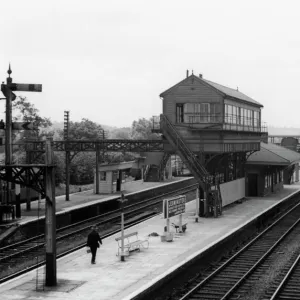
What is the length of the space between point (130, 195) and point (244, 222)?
16362 mm

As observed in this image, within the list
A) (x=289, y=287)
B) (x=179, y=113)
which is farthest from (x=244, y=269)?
(x=179, y=113)

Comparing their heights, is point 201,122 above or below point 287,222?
above

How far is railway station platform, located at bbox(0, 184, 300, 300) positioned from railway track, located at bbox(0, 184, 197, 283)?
112cm

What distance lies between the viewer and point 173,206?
24062mm

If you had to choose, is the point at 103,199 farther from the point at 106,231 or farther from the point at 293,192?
the point at 293,192

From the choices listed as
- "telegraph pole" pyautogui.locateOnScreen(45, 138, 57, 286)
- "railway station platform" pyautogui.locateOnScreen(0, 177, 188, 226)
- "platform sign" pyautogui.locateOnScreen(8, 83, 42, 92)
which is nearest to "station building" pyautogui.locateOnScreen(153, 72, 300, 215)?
"railway station platform" pyautogui.locateOnScreen(0, 177, 188, 226)

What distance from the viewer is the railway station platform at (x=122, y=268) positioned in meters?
15.3

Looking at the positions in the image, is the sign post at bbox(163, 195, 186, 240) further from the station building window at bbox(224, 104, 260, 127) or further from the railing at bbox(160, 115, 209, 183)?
the station building window at bbox(224, 104, 260, 127)

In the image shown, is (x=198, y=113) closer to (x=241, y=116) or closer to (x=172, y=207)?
(x=241, y=116)

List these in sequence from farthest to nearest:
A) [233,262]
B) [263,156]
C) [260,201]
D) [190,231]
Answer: [263,156] → [260,201] → [190,231] → [233,262]

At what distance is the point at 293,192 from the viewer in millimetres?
46938

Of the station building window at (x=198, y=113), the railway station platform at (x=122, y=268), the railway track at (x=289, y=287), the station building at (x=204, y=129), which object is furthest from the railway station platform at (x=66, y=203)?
the railway track at (x=289, y=287)

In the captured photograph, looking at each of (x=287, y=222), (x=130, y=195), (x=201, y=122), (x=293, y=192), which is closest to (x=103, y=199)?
(x=130, y=195)

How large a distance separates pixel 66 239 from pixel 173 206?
5.75 m
